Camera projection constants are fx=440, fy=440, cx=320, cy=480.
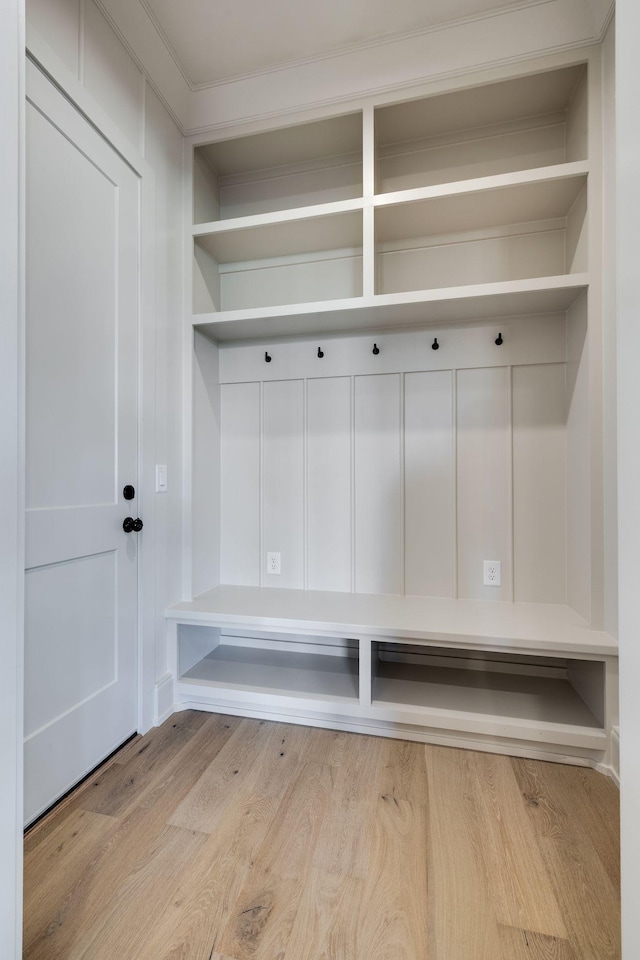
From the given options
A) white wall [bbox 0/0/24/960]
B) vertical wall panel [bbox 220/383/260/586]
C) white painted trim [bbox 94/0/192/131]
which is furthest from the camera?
vertical wall panel [bbox 220/383/260/586]

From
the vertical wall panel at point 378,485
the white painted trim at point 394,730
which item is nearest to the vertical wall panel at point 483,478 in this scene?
the vertical wall panel at point 378,485

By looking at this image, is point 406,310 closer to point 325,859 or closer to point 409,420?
point 409,420

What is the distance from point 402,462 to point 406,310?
69cm

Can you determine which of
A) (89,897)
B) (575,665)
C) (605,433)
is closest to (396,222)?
(605,433)

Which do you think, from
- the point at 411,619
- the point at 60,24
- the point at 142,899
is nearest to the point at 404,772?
the point at 411,619

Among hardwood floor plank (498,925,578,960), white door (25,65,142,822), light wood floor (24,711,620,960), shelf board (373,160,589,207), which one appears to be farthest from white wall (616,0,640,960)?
white door (25,65,142,822)

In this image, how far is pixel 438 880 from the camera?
1.09 m

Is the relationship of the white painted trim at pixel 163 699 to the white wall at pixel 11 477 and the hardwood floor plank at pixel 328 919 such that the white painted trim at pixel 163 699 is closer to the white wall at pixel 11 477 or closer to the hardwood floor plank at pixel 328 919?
the hardwood floor plank at pixel 328 919

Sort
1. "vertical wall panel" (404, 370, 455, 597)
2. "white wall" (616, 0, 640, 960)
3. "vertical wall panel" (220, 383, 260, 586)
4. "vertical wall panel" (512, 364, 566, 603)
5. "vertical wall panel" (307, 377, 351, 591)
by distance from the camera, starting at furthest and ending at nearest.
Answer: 1. "vertical wall panel" (220, 383, 260, 586)
2. "vertical wall panel" (307, 377, 351, 591)
3. "vertical wall panel" (404, 370, 455, 597)
4. "vertical wall panel" (512, 364, 566, 603)
5. "white wall" (616, 0, 640, 960)

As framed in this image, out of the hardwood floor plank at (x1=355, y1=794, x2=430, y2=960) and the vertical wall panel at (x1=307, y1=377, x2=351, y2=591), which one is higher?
the vertical wall panel at (x1=307, y1=377, x2=351, y2=591)

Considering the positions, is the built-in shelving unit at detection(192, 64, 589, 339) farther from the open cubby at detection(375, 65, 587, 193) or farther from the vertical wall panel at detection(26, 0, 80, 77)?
the vertical wall panel at detection(26, 0, 80, 77)

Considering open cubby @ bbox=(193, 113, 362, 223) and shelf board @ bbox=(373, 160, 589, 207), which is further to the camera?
open cubby @ bbox=(193, 113, 362, 223)

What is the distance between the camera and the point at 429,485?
2.11m

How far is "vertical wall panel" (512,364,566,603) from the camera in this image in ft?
6.40
